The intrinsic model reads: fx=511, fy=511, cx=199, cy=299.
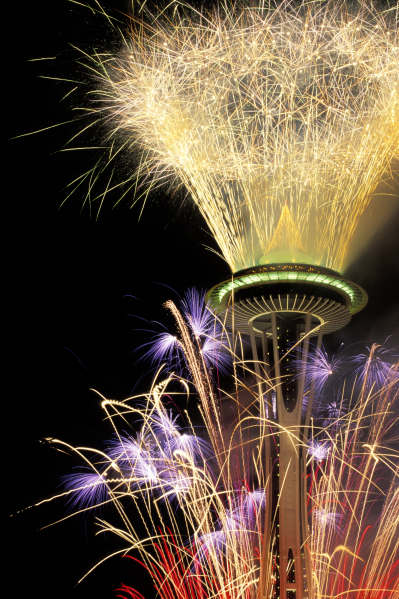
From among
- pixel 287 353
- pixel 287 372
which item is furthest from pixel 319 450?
pixel 287 353

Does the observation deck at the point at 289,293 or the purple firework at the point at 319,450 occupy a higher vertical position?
the observation deck at the point at 289,293

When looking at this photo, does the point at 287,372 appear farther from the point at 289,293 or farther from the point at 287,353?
the point at 289,293

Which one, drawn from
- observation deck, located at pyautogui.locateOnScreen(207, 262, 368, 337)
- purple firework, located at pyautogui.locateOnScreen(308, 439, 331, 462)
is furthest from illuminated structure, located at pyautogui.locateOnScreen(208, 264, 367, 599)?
purple firework, located at pyautogui.locateOnScreen(308, 439, 331, 462)

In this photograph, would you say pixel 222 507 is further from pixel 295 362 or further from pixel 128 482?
pixel 295 362

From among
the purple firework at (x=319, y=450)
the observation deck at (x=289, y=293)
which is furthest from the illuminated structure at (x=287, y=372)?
the purple firework at (x=319, y=450)

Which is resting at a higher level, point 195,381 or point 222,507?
point 195,381

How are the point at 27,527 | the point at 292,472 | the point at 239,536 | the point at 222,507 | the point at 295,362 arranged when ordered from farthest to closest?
the point at 27,527 < the point at 295,362 < the point at 292,472 < the point at 239,536 < the point at 222,507

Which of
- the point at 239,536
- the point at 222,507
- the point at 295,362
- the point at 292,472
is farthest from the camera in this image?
the point at 295,362

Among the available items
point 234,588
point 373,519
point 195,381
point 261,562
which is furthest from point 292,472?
point 373,519

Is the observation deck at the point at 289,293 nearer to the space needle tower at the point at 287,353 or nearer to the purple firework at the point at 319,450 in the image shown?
the space needle tower at the point at 287,353
